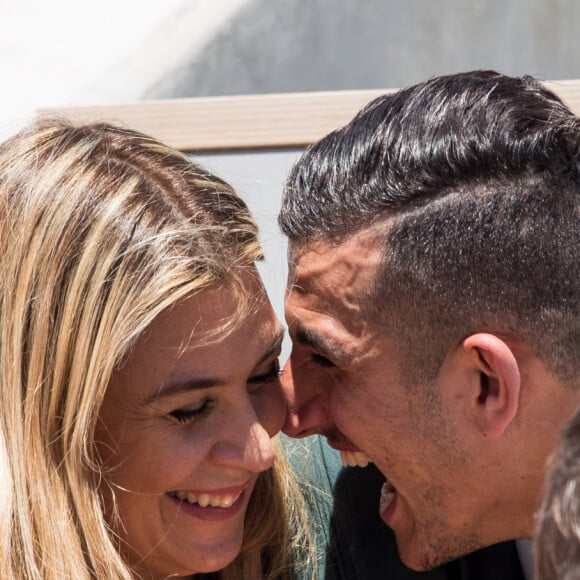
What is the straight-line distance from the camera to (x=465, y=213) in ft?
5.32

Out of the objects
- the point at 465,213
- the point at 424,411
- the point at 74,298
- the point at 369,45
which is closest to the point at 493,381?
the point at 424,411

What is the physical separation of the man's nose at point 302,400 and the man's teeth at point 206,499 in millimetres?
181

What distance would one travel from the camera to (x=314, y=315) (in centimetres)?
175

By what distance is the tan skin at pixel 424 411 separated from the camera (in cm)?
165

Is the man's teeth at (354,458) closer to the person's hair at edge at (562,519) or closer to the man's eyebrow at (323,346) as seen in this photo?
the man's eyebrow at (323,346)

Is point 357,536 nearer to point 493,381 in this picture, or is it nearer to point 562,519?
point 493,381

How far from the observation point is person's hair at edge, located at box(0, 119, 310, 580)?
60.2 inches

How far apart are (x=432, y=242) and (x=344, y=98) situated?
884 millimetres

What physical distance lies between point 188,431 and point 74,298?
0.87ft

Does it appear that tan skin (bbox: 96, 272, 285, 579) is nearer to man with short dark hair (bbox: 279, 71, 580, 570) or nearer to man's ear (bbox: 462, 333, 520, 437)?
man with short dark hair (bbox: 279, 71, 580, 570)

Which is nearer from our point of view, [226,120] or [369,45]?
[226,120]

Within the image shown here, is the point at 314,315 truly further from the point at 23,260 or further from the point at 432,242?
the point at 23,260

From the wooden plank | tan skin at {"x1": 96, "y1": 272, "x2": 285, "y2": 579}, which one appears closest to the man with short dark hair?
tan skin at {"x1": 96, "y1": 272, "x2": 285, "y2": 579}

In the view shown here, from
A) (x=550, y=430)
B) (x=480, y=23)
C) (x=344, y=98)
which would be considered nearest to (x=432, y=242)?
(x=550, y=430)
